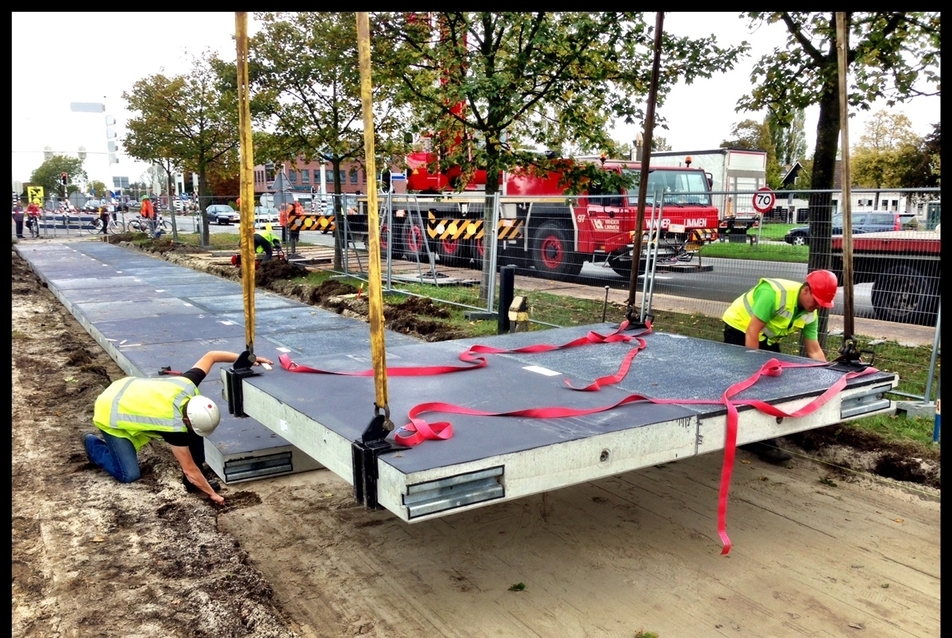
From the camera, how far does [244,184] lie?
4.32m

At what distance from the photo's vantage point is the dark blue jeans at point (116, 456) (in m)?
5.21

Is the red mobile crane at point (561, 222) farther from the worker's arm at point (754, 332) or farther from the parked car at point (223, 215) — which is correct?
the parked car at point (223, 215)

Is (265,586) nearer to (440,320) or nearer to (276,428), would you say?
(276,428)

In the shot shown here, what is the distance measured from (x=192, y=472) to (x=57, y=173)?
3309 inches

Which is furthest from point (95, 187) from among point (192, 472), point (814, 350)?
point (814, 350)

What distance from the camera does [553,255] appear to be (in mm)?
12195

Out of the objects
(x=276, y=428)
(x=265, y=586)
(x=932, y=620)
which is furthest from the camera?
A: (x=276, y=428)

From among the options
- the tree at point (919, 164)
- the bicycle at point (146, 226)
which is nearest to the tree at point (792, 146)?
the tree at point (919, 164)

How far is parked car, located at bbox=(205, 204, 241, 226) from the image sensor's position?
45.7 m

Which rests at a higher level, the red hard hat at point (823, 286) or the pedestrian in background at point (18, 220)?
the pedestrian in background at point (18, 220)

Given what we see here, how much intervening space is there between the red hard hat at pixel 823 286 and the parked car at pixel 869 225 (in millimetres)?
2167

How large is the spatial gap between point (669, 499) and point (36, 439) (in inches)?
199

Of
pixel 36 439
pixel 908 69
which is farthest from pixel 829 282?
pixel 36 439

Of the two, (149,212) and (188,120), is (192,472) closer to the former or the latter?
(188,120)
